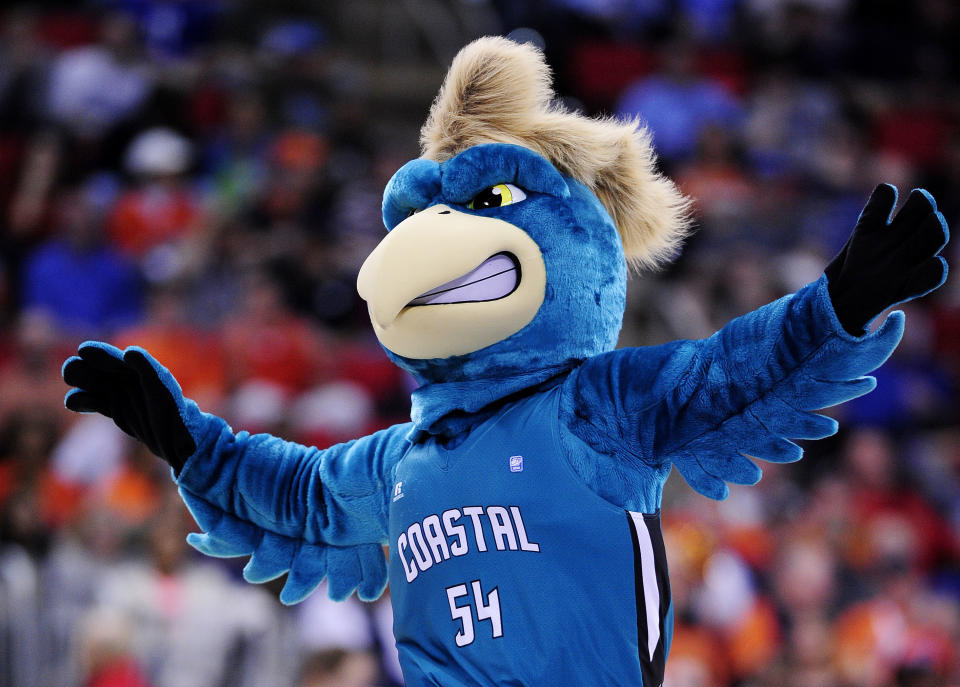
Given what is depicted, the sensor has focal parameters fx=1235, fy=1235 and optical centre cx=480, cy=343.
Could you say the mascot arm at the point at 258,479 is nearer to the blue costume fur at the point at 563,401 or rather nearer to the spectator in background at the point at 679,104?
the blue costume fur at the point at 563,401

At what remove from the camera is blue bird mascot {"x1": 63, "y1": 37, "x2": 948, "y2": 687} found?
1919 mm

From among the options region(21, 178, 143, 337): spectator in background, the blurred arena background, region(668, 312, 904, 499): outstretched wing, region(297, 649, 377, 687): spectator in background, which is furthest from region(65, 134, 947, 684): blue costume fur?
region(21, 178, 143, 337): spectator in background

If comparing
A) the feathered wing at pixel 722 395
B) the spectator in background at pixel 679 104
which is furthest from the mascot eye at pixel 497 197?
the spectator in background at pixel 679 104

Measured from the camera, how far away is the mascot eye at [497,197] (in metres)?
2.19

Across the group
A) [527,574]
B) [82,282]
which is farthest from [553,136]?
[82,282]

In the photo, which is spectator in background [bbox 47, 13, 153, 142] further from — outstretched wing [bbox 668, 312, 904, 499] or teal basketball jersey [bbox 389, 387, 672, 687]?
outstretched wing [bbox 668, 312, 904, 499]

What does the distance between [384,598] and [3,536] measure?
1495 millimetres

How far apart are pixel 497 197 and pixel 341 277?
4.09m

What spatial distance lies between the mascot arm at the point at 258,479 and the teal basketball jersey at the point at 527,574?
0.27 meters

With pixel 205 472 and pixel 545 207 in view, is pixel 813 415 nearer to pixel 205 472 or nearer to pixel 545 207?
pixel 545 207

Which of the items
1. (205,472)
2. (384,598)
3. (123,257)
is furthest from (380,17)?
(205,472)

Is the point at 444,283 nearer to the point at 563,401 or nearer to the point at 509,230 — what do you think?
the point at 509,230

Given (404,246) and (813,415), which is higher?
(404,246)

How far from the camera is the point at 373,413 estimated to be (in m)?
5.77
